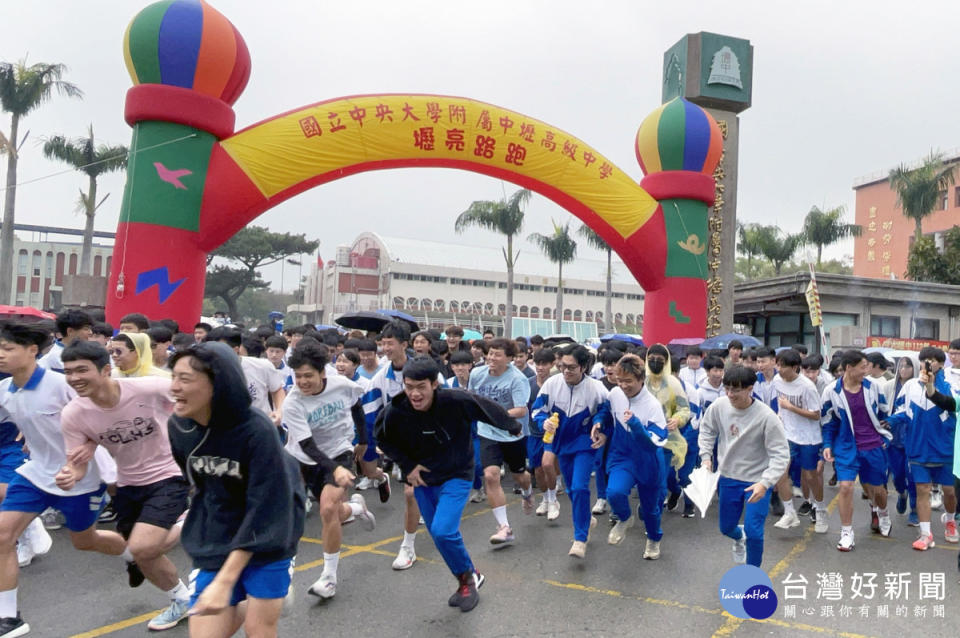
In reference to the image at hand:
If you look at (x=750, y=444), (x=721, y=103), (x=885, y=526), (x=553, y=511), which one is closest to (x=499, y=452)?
(x=553, y=511)

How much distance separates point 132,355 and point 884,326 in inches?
1054

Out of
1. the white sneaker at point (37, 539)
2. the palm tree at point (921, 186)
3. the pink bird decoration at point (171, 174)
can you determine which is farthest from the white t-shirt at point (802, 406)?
the palm tree at point (921, 186)

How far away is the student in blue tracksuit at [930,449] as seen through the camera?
21.0 feet

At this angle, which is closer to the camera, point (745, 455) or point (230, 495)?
point (230, 495)

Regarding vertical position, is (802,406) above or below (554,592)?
above

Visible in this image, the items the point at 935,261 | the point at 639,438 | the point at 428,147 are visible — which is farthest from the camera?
the point at 935,261

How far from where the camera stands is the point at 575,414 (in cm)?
625

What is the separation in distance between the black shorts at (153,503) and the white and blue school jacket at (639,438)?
133 inches

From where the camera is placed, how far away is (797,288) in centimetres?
2327

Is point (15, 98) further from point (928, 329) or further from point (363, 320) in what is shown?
point (928, 329)

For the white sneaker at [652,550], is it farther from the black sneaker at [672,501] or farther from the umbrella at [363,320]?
the umbrella at [363,320]

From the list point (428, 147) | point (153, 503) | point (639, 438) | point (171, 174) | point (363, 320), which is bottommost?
point (153, 503)

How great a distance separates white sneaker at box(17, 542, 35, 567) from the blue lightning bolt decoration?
7943mm

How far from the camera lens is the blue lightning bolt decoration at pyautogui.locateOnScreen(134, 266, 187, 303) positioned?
12664mm
